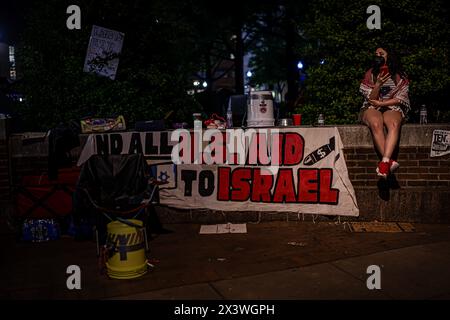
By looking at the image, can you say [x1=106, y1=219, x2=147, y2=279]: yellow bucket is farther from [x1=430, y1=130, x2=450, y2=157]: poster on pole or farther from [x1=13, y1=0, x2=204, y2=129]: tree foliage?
[x1=430, y1=130, x2=450, y2=157]: poster on pole

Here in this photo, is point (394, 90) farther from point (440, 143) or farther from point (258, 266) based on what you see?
point (258, 266)

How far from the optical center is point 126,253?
462 centimetres

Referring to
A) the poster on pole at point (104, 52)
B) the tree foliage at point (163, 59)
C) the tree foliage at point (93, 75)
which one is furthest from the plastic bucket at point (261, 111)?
the poster on pole at point (104, 52)

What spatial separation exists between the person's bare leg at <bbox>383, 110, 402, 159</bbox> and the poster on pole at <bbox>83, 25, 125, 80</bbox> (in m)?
4.86

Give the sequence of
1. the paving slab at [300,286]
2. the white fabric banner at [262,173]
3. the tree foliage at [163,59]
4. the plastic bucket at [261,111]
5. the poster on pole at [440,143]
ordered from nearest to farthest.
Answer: the paving slab at [300,286] < the poster on pole at [440,143] < the white fabric banner at [262,173] < the plastic bucket at [261,111] < the tree foliage at [163,59]

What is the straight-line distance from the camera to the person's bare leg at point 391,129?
621 centimetres

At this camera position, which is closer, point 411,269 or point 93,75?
point 411,269

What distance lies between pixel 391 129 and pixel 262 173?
197cm

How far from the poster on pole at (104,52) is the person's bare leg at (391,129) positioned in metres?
4.86

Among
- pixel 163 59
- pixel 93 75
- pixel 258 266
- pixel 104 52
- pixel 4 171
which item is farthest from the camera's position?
pixel 163 59

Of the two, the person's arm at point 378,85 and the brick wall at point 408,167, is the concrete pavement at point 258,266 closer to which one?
the brick wall at point 408,167

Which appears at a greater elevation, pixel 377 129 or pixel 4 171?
pixel 377 129

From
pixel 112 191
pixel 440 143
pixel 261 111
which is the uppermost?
pixel 261 111

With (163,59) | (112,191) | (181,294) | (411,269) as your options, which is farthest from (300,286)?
(163,59)
